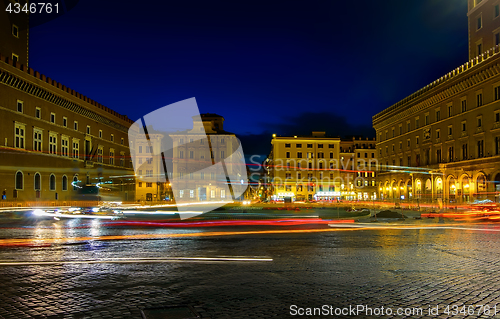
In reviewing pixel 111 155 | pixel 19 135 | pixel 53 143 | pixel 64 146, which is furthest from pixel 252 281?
pixel 111 155

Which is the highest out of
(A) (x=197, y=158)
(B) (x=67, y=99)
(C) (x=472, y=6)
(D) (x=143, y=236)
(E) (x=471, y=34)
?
(C) (x=472, y=6)

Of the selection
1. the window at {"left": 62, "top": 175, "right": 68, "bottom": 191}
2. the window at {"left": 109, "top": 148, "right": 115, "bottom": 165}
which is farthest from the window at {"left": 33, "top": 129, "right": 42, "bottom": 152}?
the window at {"left": 109, "top": 148, "right": 115, "bottom": 165}

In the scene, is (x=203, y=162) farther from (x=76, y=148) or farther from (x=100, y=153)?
(x=76, y=148)

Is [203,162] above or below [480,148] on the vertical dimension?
above

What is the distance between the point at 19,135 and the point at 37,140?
11.6 ft

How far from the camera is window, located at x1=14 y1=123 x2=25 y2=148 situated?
42.8 meters

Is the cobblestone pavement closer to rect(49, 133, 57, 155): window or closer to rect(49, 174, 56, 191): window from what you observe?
rect(49, 174, 56, 191): window

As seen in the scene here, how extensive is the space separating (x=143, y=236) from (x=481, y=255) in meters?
11.7

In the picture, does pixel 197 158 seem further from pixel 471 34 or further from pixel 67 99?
pixel 471 34

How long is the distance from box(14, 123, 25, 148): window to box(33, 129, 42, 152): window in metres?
2.25

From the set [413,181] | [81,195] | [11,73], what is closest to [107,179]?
[81,195]

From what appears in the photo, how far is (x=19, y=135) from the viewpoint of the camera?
43.5m

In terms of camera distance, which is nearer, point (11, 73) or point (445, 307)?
point (445, 307)

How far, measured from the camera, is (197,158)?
294 ft
